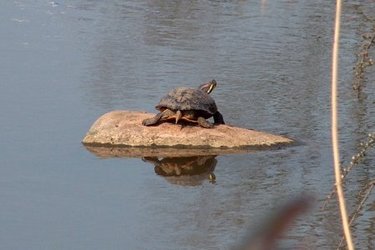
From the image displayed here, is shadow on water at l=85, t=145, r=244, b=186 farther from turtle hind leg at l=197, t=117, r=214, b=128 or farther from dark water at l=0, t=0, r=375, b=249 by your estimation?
turtle hind leg at l=197, t=117, r=214, b=128

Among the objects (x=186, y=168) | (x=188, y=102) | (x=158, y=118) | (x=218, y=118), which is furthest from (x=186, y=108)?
(x=186, y=168)

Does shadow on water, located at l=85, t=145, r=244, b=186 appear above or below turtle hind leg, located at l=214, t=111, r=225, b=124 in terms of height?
below

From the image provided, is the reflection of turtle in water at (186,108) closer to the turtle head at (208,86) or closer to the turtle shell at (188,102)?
the turtle shell at (188,102)

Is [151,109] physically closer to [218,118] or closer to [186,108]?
[218,118]

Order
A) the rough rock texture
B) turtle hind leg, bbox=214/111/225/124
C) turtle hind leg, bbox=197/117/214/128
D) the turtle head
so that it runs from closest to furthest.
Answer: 1. the rough rock texture
2. turtle hind leg, bbox=197/117/214/128
3. turtle hind leg, bbox=214/111/225/124
4. the turtle head

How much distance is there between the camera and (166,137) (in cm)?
984

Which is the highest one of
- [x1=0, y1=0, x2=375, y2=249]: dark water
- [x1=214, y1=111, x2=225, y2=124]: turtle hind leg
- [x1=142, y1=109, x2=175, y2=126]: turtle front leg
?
[x1=142, y1=109, x2=175, y2=126]: turtle front leg

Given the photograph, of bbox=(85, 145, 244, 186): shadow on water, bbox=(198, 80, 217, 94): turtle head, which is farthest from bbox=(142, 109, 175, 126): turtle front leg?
bbox=(198, 80, 217, 94): turtle head

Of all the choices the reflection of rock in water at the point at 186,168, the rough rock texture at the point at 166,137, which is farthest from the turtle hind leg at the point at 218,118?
the reflection of rock in water at the point at 186,168

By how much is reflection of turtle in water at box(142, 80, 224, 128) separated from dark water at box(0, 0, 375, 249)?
0.60m

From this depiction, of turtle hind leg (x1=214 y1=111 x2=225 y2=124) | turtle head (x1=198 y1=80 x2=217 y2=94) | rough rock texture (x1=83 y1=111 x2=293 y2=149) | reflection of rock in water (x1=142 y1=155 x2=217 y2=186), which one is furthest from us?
turtle head (x1=198 y1=80 x2=217 y2=94)

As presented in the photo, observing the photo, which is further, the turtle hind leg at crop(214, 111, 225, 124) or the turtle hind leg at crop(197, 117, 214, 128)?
the turtle hind leg at crop(214, 111, 225, 124)

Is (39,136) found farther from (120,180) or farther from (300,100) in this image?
(300,100)

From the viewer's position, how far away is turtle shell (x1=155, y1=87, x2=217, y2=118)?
988 centimetres
